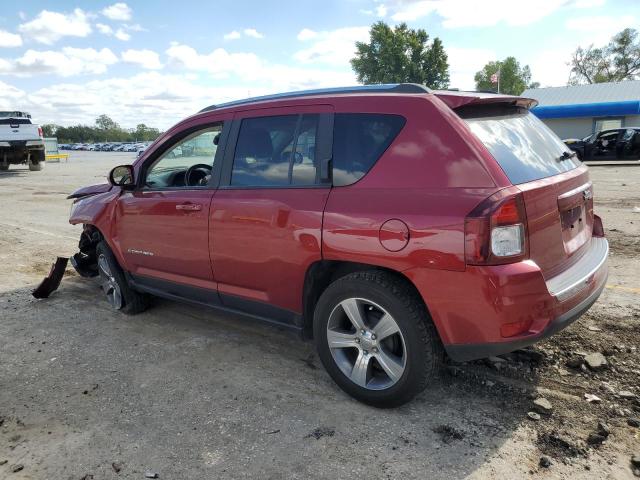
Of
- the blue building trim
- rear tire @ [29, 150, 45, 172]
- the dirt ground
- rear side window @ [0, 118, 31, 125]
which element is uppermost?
the blue building trim

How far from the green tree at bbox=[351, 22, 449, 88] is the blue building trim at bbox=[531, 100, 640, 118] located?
37.8 m

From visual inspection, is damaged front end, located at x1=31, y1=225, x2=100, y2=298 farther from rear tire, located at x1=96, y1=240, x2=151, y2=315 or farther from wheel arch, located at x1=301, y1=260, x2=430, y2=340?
wheel arch, located at x1=301, y1=260, x2=430, y2=340

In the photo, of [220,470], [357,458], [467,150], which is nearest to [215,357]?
[220,470]

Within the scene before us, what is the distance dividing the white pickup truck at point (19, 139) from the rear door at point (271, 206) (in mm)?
20521

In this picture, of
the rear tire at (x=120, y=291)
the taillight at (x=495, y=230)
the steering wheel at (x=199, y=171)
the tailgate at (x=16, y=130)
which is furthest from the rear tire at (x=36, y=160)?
the taillight at (x=495, y=230)

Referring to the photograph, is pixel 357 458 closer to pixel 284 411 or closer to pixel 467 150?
pixel 284 411

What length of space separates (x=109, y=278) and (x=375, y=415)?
10.6 feet

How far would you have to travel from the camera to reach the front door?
3.93 meters

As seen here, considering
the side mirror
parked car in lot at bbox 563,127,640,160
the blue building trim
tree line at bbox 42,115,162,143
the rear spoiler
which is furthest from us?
tree line at bbox 42,115,162,143

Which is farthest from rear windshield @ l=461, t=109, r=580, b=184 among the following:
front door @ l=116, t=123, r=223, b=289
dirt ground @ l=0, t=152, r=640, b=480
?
front door @ l=116, t=123, r=223, b=289

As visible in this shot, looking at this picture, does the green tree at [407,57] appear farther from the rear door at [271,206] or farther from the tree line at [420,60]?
the rear door at [271,206]

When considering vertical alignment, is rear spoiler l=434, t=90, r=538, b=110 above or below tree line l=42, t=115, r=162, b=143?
below

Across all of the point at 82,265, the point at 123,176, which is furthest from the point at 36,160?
the point at 123,176

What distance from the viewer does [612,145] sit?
20500 mm
